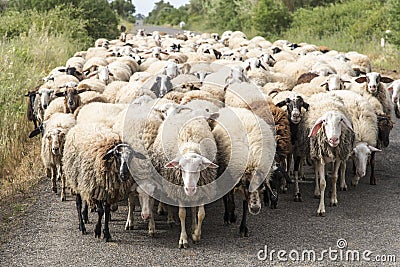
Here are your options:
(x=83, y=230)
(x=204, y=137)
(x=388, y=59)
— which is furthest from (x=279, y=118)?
(x=388, y=59)

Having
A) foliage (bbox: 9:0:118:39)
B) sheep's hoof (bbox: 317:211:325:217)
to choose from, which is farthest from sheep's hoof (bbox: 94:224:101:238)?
foliage (bbox: 9:0:118:39)

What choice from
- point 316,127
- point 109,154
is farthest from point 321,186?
point 109,154

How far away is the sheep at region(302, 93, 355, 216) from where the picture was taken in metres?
6.54

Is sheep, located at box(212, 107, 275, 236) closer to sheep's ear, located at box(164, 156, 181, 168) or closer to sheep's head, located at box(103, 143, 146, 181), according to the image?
sheep's ear, located at box(164, 156, 181, 168)

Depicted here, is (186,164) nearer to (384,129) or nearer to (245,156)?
(245,156)

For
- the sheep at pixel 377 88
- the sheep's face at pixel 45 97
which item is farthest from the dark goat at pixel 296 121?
the sheep's face at pixel 45 97

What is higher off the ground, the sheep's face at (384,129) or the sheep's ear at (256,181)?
the sheep's face at (384,129)

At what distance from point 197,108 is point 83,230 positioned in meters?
1.96

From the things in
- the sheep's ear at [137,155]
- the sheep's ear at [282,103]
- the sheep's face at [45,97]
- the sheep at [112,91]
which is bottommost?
the sheep's ear at [137,155]

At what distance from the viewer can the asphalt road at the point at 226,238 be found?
17.6ft

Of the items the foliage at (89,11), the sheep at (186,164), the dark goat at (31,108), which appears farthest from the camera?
the foliage at (89,11)

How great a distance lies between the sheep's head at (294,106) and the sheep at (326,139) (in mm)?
135

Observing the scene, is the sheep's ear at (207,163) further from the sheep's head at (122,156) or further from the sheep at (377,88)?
the sheep at (377,88)

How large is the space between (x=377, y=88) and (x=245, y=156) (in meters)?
3.59
